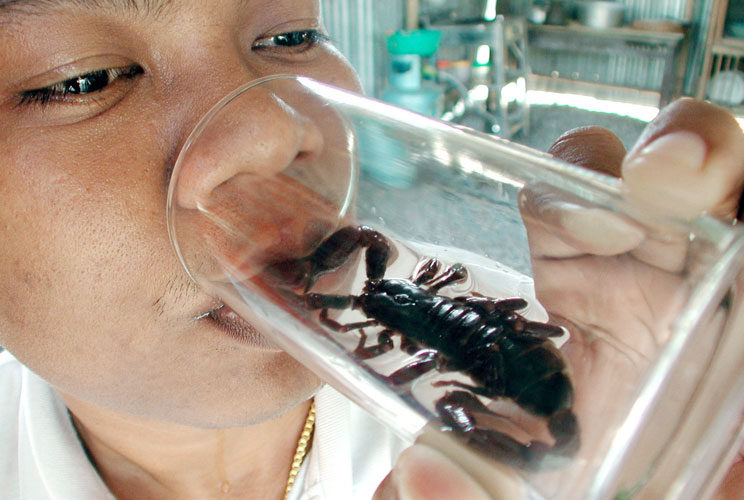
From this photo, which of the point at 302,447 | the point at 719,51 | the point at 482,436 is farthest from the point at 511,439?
the point at 719,51

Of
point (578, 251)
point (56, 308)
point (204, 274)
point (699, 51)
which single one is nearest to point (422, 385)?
point (578, 251)

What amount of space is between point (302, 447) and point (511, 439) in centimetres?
76

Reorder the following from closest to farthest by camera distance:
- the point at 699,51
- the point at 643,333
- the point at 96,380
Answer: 1. the point at 643,333
2. the point at 96,380
3. the point at 699,51

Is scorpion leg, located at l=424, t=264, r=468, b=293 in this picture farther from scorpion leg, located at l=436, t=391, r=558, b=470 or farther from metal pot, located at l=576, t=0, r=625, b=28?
metal pot, located at l=576, t=0, r=625, b=28

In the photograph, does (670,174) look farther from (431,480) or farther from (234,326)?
(234,326)

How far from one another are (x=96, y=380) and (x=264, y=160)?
0.33 metres

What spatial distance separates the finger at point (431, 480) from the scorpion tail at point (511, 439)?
2 centimetres

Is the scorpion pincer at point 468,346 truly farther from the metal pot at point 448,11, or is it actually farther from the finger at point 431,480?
the metal pot at point 448,11

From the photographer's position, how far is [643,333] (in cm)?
32

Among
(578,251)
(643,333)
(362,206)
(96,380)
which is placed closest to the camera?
(643,333)

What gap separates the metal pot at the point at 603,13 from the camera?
4973 millimetres

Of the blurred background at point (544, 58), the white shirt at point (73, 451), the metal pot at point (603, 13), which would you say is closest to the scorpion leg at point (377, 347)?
the white shirt at point (73, 451)

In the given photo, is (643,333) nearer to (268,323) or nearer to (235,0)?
(268,323)

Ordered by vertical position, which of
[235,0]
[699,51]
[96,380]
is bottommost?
[699,51]
